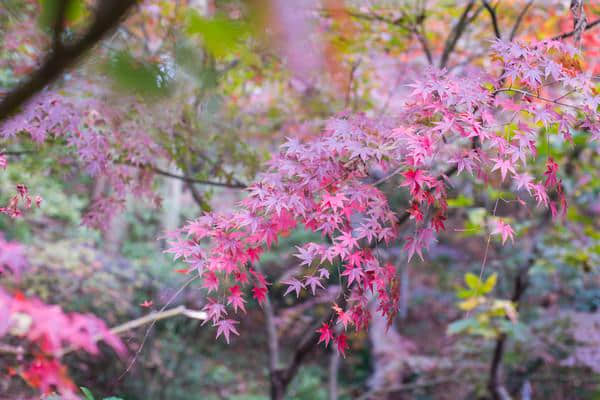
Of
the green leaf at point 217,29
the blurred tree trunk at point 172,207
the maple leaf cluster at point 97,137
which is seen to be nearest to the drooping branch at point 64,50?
the green leaf at point 217,29

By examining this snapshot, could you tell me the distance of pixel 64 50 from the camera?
707mm

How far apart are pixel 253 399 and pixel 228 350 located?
1599mm

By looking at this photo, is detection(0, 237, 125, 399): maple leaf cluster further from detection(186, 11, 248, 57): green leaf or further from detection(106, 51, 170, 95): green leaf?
detection(186, 11, 248, 57): green leaf

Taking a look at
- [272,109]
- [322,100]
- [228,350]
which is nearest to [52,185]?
[228,350]

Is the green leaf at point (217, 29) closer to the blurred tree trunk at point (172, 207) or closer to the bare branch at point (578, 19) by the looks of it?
the bare branch at point (578, 19)

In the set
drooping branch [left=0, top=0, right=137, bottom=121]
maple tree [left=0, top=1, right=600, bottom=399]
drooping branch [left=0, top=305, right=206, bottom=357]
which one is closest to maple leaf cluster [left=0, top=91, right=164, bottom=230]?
maple tree [left=0, top=1, right=600, bottom=399]

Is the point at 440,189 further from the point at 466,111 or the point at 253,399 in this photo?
the point at 253,399

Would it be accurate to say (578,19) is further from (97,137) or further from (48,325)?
(48,325)

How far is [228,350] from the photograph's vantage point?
27.0 ft

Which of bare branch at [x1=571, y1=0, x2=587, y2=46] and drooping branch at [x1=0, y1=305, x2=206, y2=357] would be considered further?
bare branch at [x1=571, y1=0, x2=587, y2=46]

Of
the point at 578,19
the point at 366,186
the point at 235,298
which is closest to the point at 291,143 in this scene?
the point at 366,186

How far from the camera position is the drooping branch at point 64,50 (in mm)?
656

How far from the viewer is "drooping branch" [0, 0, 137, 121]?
656 millimetres

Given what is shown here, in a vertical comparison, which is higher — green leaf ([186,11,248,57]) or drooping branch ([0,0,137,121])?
green leaf ([186,11,248,57])
